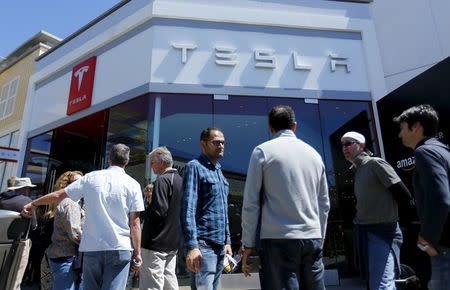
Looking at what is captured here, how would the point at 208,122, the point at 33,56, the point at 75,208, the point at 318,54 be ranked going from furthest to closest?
the point at 33,56
the point at 318,54
the point at 208,122
the point at 75,208

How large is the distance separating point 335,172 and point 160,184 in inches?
179

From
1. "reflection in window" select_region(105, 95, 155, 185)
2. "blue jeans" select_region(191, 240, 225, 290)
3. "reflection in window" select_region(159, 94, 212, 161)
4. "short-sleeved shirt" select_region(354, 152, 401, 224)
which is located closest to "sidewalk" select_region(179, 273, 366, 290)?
"reflection in window" select_region(105, 95, 155, 185)

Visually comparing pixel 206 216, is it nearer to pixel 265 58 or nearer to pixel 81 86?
pixel 265 58

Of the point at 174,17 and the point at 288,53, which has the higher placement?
the point at 174,17

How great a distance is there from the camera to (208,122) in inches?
290

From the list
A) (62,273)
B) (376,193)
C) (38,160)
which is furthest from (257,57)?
(38,160)

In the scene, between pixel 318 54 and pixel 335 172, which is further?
pixel 318 54

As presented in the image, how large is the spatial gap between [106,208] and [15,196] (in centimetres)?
252

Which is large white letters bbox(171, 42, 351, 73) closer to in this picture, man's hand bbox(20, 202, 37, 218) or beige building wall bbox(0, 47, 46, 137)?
man's hand bbox(20, 202, 37, 218)

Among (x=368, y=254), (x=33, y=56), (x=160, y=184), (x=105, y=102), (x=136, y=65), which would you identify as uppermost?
(x=33, y=56)

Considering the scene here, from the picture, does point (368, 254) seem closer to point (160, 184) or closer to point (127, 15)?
point (160, 184)

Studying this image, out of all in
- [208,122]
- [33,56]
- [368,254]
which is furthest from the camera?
[33,56]

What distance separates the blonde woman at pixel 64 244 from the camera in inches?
141

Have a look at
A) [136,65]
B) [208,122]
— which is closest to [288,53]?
[208,122]
